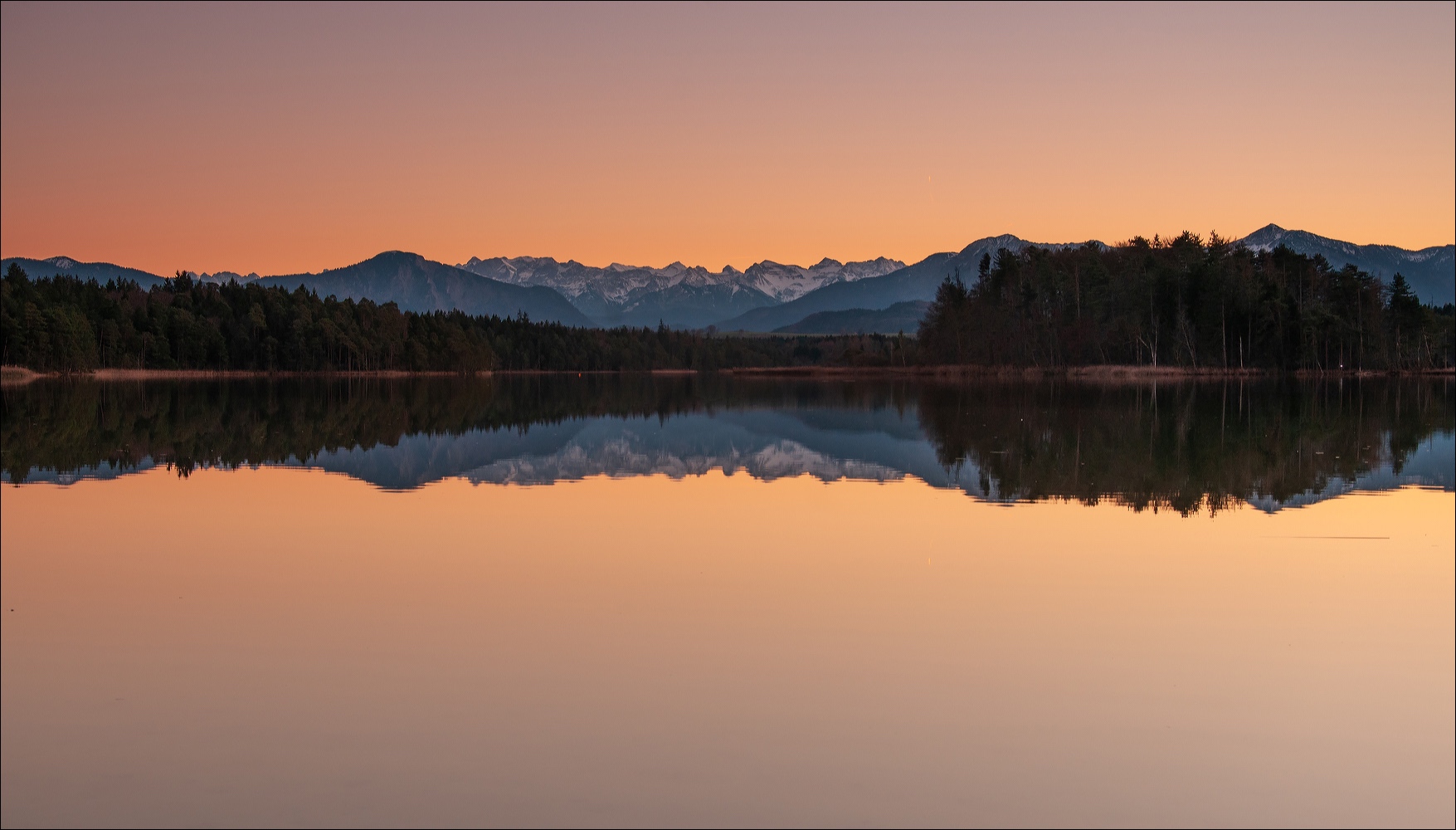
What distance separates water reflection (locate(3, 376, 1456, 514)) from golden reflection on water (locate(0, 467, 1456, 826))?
6067 millimetres

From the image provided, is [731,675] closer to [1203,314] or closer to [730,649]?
[730,649]

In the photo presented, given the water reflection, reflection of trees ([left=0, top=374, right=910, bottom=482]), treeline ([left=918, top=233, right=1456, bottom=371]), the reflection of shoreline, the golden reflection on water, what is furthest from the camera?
treeline ([left=918, top=233, right=1456, bottom=371])

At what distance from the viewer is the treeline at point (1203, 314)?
102m

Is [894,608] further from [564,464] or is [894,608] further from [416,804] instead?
[564,464]

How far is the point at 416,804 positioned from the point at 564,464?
66.3 feet

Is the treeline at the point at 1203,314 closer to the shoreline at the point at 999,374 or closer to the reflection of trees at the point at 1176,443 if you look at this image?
the shoreline at the point at 999,374

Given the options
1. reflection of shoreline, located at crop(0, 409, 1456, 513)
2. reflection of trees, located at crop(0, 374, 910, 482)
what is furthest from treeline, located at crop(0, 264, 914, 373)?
reflection of shoreline, located at crop(0, 409, 1456, 513)

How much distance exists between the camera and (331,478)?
2288 centimetres

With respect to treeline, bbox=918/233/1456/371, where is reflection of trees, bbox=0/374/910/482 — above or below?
below

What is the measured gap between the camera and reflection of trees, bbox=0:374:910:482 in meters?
27.6

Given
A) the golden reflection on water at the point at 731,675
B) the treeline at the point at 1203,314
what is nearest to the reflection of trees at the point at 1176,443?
the golden reflection on water at the point at 731,675

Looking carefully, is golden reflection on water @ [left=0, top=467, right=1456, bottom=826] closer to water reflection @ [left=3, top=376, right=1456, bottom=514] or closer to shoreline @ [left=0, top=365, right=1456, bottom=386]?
water reflection @ [left=3, top=376, right=1456, bottom=514]

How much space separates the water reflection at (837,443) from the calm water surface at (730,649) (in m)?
0.48

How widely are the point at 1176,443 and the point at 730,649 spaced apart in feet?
75.8
